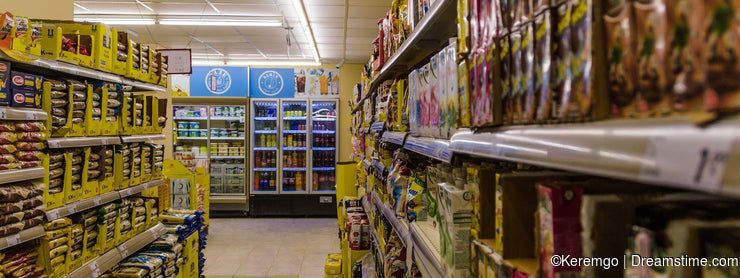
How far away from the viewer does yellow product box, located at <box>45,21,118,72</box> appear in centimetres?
279

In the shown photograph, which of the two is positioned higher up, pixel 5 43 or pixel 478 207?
pixel 5 43

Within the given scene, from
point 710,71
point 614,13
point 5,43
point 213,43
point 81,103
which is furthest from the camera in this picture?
point 213,43

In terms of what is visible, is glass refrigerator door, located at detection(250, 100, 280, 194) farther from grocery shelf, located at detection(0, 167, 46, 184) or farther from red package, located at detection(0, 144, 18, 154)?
red package, located at detection(0, 144, 18, 154)

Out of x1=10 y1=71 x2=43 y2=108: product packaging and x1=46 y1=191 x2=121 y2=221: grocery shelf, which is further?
x1=46 y1=191 x2=121 y2=221: grocery shelf

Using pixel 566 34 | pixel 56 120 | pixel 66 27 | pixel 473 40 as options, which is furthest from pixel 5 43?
pixel 566 34

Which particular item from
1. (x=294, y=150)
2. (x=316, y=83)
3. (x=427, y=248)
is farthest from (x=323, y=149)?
(x=427, y=248)

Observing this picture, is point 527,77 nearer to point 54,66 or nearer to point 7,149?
point 7,149

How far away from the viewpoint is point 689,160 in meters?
0.44

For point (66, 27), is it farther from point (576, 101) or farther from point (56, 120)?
point (576, 101)

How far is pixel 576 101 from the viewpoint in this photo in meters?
A: 0.68

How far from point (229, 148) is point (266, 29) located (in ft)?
8.71

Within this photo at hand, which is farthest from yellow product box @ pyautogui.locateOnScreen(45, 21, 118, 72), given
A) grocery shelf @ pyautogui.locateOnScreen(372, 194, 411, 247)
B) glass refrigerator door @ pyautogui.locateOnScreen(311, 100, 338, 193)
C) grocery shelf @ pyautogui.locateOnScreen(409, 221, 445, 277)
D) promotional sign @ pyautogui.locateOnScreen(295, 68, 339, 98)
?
promotional sign @ pyautogui.locateOnScreen(295, 68, 339, 98)

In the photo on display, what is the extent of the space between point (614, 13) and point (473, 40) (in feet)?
1.79

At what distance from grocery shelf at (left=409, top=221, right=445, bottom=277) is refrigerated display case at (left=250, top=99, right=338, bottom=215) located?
23.9 ft
